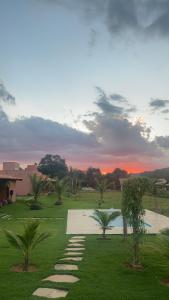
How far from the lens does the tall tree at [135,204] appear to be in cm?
811

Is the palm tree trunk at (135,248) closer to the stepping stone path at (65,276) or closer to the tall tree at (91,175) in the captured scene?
the stepping stone path at (65,276)

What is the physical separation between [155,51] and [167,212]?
1065cm

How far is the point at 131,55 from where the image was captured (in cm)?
1477

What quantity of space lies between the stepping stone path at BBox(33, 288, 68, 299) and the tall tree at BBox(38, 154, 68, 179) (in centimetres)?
5461

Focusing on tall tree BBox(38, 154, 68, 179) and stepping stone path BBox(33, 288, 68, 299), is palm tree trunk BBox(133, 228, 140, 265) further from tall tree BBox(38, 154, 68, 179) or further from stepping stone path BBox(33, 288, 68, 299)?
tall tree BBox(38, 154, 68, 179)

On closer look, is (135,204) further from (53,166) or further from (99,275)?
(53,166)

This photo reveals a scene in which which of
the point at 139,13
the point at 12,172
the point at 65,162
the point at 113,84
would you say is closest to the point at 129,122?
A: the point at 113,84

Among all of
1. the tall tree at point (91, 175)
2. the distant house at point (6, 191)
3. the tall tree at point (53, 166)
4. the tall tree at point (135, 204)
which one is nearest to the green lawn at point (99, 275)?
the tall tree at point (135, 204)

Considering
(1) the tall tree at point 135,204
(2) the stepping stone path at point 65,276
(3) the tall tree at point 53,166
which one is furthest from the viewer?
(3) the tall tree at point 53,166

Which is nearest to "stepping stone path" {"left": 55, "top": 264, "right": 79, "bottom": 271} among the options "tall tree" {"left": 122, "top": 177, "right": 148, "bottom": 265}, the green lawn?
the green lawn

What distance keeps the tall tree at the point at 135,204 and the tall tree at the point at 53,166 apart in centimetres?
5243

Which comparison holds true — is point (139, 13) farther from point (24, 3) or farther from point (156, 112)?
point (156, 112)

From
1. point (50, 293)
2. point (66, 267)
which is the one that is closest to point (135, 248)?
point (66, 267)

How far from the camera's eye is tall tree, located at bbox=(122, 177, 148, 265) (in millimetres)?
8109
